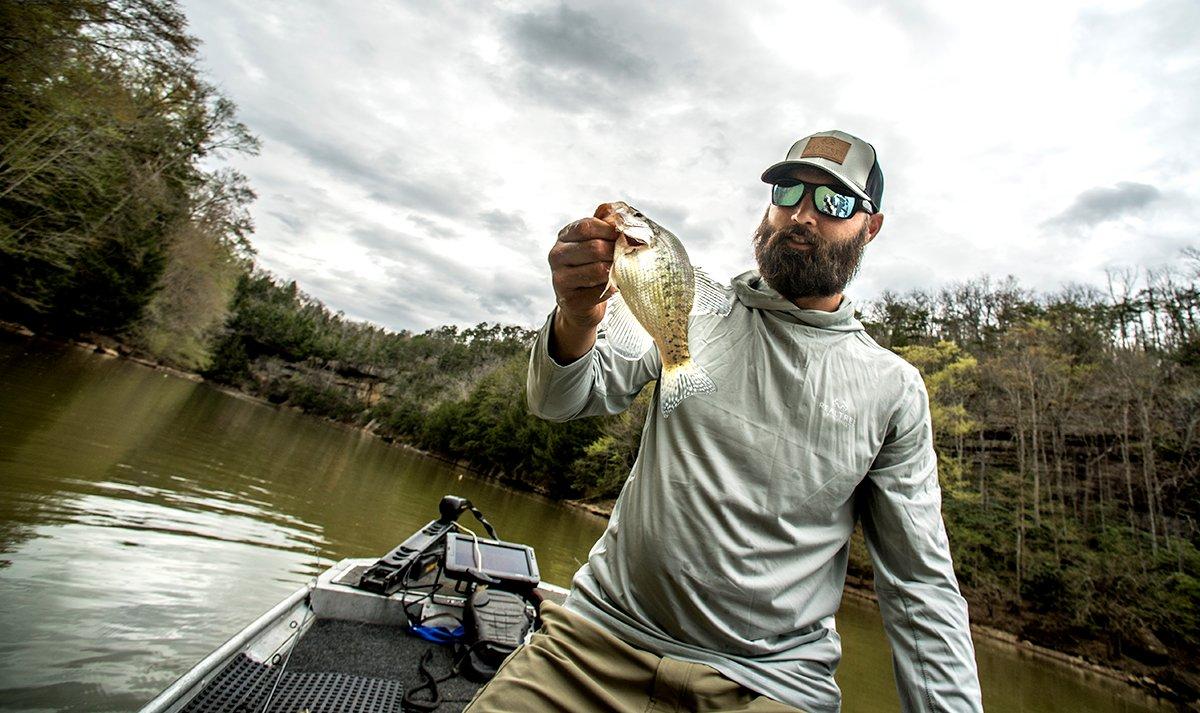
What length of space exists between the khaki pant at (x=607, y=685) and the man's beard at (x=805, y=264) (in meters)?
1.13

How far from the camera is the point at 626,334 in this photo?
65.1 inches

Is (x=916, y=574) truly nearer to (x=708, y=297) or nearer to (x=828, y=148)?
(x=708, y=297)

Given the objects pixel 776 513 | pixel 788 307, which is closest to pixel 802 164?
pixel 788 307

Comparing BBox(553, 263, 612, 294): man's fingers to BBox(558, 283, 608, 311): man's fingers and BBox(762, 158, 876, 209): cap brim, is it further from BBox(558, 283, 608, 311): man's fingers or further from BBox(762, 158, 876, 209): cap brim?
BBox(762, 158, 876, 209): cap brim

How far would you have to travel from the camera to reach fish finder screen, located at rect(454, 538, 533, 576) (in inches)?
169

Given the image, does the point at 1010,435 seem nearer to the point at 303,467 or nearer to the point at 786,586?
the point at 303,467

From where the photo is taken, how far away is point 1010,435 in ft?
106

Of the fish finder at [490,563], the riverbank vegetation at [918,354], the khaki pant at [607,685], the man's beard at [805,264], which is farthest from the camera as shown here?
the riverbank vegetation at [918,354]

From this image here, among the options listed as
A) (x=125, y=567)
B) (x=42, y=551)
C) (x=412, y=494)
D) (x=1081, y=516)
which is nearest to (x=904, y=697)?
(x=125, y=567)

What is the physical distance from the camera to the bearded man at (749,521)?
1.35 meters

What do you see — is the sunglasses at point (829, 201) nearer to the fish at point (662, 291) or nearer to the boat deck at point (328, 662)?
the fish at point (662, 291)

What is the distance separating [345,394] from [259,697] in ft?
248

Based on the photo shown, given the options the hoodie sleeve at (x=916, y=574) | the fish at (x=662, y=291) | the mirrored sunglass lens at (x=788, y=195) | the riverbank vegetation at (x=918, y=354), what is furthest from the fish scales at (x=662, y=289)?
the riverbank vegetation at (x=918, y=354)

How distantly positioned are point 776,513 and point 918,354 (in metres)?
27.0
